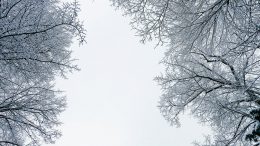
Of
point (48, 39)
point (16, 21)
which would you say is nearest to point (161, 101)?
point (48, 39)

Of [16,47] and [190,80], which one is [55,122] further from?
[190,80]

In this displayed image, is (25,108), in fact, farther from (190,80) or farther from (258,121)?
(258,121)

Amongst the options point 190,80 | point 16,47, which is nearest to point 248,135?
point 190,80

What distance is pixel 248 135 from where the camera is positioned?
639 centimetres

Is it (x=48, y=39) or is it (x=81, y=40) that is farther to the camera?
(x=48, y=39)

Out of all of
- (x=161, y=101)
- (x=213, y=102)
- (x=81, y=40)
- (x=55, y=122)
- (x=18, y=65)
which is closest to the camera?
(x=81, y=40)

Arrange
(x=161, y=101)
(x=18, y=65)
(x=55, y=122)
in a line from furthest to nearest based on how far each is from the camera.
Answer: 1. (x=161, y=101)
2. (x=55, y=122)
3. (x=18, y=65)

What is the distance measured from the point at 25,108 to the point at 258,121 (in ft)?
15.9

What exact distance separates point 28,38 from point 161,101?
441cm

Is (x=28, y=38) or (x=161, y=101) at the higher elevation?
(x=161, y=101)

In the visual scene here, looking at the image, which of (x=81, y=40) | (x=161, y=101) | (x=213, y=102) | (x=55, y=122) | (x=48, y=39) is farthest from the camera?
(x=161, y=101)

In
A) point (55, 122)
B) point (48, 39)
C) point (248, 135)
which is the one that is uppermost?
point (48, 39)

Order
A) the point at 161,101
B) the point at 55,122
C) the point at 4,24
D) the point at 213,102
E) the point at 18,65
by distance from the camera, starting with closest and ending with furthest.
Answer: the point at 4,24 → the point at 18,65 → the point at 55,122 → the point at 213,102 → the point at 161,101

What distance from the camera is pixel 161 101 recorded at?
8.11 m
